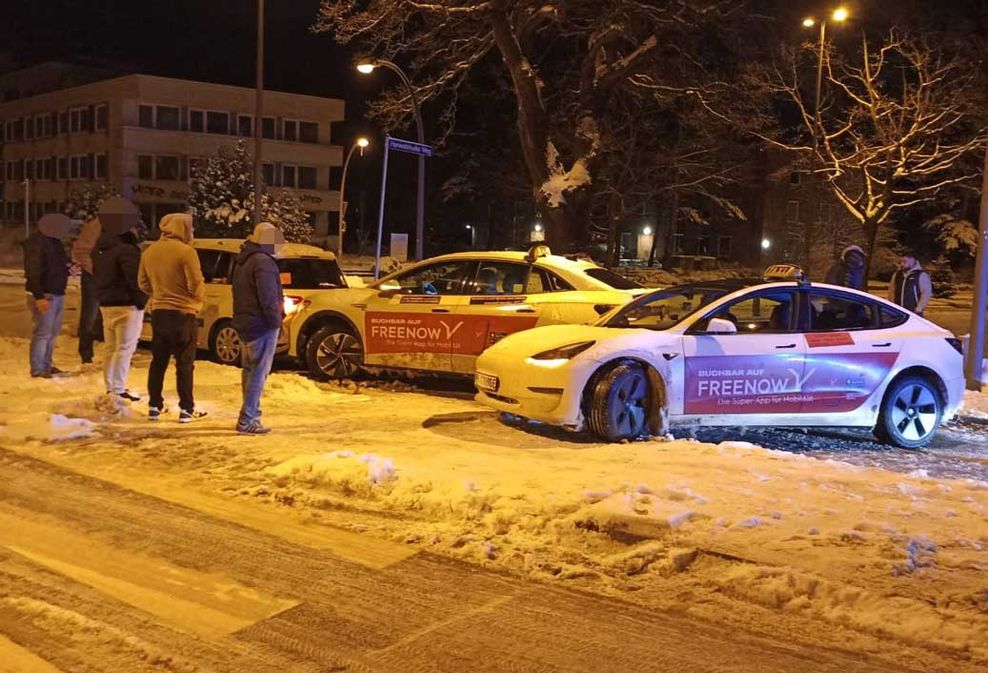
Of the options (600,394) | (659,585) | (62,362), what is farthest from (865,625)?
(62,362)

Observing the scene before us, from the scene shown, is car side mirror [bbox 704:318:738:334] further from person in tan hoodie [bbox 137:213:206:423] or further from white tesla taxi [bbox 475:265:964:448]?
person in tan hoodie [bbox 137:213:206:423]

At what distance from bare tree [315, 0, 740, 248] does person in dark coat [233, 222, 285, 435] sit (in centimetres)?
1230

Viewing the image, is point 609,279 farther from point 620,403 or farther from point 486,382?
point 620,403

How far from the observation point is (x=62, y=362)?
1206 cm

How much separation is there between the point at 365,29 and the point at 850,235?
97.2 feet

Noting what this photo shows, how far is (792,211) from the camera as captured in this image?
181 feet

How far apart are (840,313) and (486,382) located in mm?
3389

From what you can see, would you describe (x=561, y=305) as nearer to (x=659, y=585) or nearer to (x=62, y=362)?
(x=659, y=585)

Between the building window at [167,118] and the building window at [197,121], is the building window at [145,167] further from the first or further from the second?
the building window at [197,121]

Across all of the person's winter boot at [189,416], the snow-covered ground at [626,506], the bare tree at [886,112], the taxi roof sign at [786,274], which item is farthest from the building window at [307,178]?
the taxi roof sign at [786,274]

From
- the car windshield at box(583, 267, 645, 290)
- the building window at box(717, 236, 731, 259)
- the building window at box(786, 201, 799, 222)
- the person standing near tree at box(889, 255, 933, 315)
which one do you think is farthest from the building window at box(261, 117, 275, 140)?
the person standing near tree at box(889, 255, 933, 315)

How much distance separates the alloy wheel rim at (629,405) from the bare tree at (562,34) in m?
12.1

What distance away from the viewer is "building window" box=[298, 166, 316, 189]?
6128 cm

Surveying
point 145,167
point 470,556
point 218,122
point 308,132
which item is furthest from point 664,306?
point 308,132
